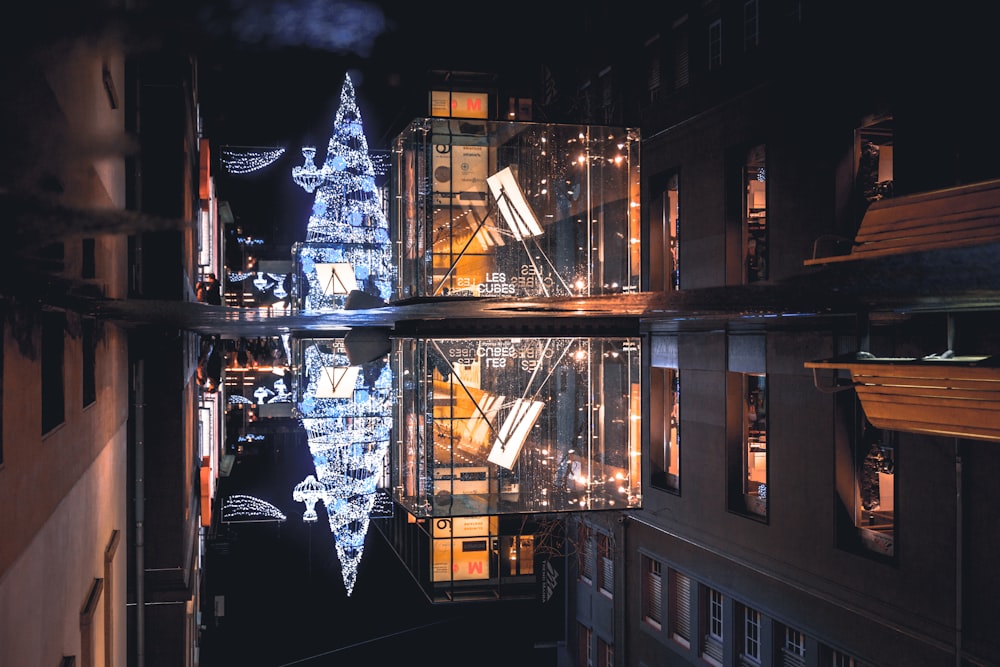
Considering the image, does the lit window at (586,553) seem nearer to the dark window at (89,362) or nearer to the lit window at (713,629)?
the lit window at (713,629)

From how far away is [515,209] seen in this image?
12.3m

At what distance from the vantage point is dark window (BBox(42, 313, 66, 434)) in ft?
20.8

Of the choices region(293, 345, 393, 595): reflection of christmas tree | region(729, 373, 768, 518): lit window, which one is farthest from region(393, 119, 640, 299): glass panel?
region(293, 345, 393, 595): reflection of christmas tree

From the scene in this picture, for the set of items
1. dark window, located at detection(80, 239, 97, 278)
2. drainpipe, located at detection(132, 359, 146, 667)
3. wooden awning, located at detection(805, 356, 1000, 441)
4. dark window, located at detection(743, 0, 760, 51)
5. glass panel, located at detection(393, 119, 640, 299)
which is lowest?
drainpipe, located at detection(132, 359, 146, 667)

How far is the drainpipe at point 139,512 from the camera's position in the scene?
12523 mm

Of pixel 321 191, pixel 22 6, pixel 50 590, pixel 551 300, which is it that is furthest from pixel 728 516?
pixel 321 191

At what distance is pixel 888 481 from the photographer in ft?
38.4

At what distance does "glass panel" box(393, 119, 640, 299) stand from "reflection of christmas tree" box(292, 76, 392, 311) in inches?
459

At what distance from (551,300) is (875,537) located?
6.12m

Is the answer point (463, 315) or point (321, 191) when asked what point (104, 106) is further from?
point (321, 191)

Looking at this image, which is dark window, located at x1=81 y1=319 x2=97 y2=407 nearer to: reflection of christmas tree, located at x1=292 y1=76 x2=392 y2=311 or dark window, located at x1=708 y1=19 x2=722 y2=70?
dark window, located at x1=708 y1=19 x2=722 y2=70

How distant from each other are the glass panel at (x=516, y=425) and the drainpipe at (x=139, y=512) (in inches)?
171

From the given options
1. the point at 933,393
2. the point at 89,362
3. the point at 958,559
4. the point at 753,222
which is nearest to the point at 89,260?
the point at 89,362

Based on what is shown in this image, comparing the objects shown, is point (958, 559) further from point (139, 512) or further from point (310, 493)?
point (310, 493)
